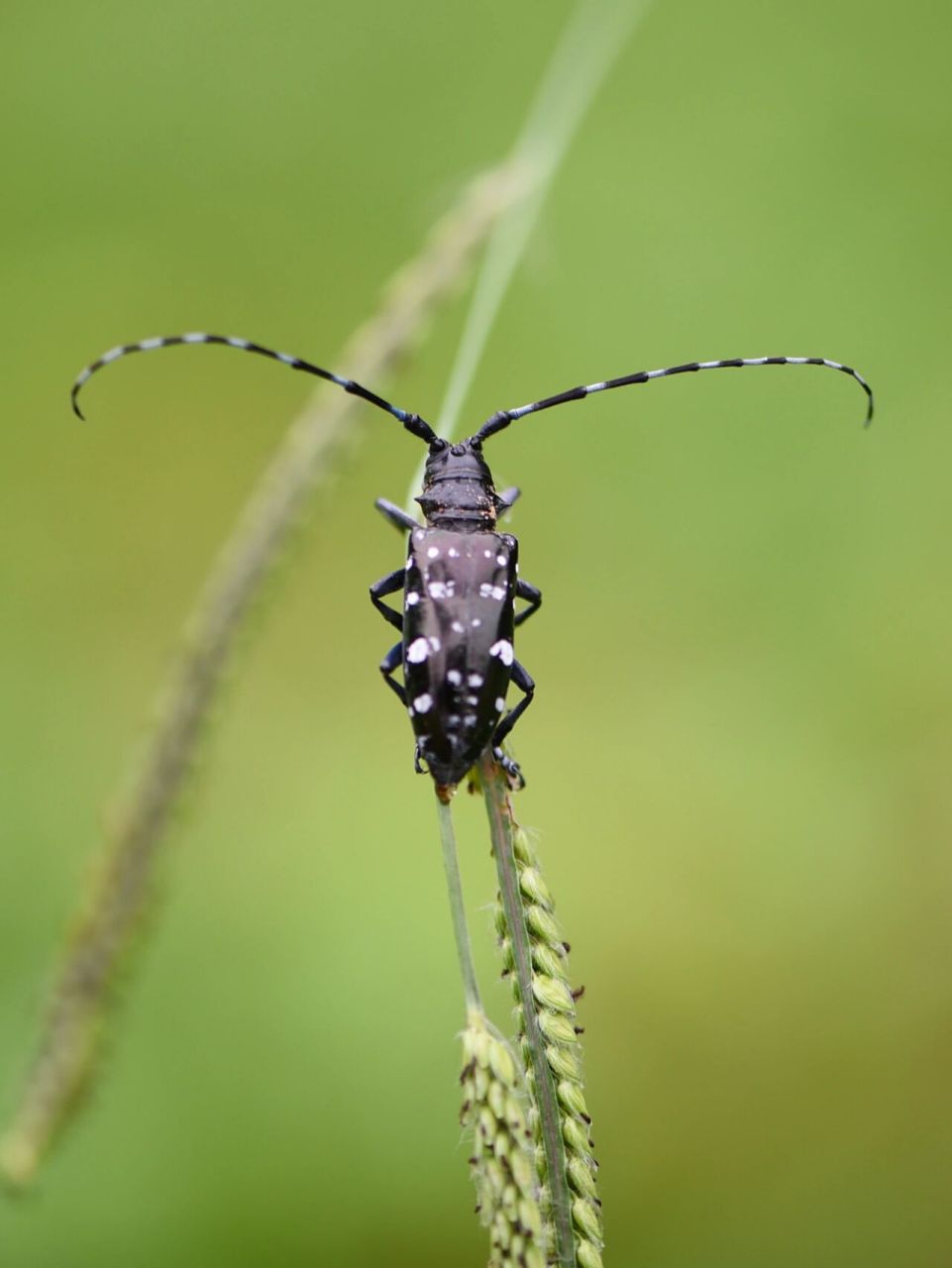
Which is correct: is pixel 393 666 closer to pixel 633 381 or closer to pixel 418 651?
pixel 418 651

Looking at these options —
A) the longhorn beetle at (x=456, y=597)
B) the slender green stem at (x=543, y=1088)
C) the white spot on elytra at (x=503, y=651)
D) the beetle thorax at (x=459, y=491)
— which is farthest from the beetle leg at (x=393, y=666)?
the slender green stem at (x=543, y=1088)

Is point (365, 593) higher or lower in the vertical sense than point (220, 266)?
lower

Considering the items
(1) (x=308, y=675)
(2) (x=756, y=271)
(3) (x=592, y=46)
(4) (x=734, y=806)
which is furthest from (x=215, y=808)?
(2) (x=756, y=271)

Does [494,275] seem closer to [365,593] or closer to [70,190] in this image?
[365,593]

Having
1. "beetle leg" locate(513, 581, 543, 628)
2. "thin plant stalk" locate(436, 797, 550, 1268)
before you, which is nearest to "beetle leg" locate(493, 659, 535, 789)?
"beetle leg" locate(513, 581, 543, 628)

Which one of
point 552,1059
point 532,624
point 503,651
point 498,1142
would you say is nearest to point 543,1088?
point 552,1059

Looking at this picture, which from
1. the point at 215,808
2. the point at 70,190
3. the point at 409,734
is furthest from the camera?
the point at 70,190

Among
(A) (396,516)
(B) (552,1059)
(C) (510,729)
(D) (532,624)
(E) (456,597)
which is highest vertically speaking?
(D) (532,624)
